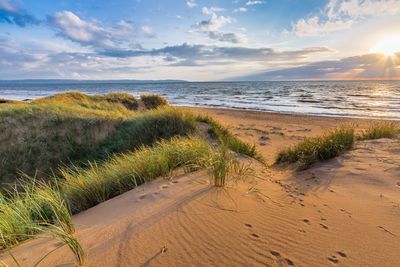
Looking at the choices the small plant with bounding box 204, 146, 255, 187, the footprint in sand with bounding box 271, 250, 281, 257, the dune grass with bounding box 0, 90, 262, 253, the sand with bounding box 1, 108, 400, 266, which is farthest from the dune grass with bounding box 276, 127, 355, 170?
the footprint in sand with bounding box 271, 250, 281, 257

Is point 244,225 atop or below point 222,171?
below

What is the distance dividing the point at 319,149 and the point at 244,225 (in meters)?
4.57

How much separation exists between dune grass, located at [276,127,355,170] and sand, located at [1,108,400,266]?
4.45 feet

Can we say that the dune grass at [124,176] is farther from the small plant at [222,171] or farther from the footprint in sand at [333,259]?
the footprint in sand at [333,259]

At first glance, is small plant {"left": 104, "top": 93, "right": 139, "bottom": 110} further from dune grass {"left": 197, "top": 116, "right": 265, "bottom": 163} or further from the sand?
the sand

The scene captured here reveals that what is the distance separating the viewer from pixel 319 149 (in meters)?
6.98

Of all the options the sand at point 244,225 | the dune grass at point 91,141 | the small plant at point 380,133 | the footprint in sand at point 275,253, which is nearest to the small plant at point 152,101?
the dune grass at point 91,141

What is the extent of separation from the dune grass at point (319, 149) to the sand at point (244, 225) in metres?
1.36

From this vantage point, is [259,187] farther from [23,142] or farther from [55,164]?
[23,142]

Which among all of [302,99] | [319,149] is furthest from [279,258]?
[302,99]

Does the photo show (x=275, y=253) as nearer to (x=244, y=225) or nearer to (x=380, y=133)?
(x=244, y=225)

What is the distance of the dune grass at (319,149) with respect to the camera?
6.81 meters

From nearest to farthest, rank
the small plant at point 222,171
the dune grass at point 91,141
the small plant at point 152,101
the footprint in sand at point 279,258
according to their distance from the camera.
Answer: the footprint in sand at point 279,258, the small plant at point 222,171, the dune grass at point 91,141, the small plant at point 152,101

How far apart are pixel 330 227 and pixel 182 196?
1.92 meters
